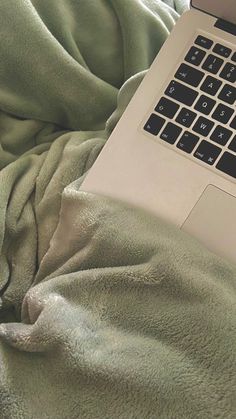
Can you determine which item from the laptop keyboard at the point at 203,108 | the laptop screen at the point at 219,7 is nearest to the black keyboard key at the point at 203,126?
the laptop keyboard at the point at 203,108

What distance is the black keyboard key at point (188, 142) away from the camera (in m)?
0.54

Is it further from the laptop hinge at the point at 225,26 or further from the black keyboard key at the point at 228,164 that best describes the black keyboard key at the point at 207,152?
the laptop hinge at the point at 225,26

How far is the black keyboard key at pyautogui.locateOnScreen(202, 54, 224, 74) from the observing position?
21.9 inches

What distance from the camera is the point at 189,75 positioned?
56 cm

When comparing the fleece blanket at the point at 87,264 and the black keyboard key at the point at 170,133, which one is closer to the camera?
the fleece blanket at the point at 87,264

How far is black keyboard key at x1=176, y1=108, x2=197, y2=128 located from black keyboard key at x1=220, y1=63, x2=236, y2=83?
5 cm

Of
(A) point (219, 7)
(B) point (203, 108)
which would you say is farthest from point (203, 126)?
(A) point (219, 7)

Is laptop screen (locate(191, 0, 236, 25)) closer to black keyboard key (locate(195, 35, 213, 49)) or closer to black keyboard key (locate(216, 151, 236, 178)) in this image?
black keyboard key (locate(195, 35, 213, 49))

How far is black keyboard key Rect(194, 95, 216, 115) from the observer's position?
546 millimetres

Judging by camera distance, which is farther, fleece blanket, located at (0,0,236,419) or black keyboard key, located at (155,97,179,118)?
black keyboard key, located at (155,97,179,118)

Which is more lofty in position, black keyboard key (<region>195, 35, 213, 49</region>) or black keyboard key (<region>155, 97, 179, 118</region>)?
black keyboard key (<region>195, 35, 213, 49</region>)

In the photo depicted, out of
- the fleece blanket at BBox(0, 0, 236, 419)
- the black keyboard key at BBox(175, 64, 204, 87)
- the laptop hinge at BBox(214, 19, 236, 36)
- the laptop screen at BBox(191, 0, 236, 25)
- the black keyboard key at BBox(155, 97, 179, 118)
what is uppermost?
the laptop screen at BBox(191, 0, 236, 25)

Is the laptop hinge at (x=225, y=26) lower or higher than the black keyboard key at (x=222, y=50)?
higher

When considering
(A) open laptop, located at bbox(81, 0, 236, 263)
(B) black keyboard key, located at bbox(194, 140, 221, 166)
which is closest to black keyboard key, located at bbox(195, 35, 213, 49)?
(A) open laptop, located at bbox(81, 0, 236, 263)
